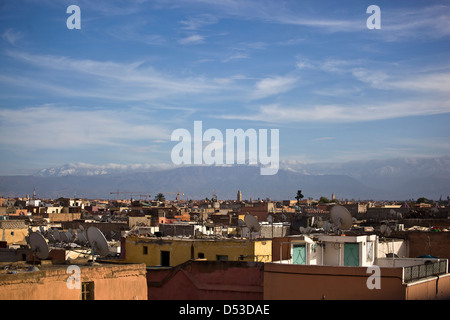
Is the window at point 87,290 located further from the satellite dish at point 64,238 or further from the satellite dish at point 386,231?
the satellite dish at point 64,238

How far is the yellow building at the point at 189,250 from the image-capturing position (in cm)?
1898

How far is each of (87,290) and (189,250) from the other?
747 centimetres

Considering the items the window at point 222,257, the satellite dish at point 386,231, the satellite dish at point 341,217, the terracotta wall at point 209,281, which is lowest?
the terracotta wall at point 209,281

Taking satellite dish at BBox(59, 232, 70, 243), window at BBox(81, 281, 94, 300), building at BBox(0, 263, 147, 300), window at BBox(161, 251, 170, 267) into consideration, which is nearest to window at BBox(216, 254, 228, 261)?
window at BBox(161, 251, 170, 267)

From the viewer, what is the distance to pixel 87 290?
12.5 metres

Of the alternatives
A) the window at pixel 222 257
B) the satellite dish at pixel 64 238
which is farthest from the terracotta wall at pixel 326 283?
the satellite dish at pixel 64 238

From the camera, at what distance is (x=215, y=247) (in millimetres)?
19406

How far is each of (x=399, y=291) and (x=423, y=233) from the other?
26.4 ft

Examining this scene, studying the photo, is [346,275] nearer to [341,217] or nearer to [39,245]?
[341,217]

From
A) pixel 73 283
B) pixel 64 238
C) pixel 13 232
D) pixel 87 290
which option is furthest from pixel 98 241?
pixel 13 232

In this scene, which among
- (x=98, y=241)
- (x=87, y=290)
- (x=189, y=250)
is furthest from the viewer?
(x=189, y=250)

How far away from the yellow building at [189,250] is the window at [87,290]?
700 cm

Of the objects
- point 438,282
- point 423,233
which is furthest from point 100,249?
point 423,233
